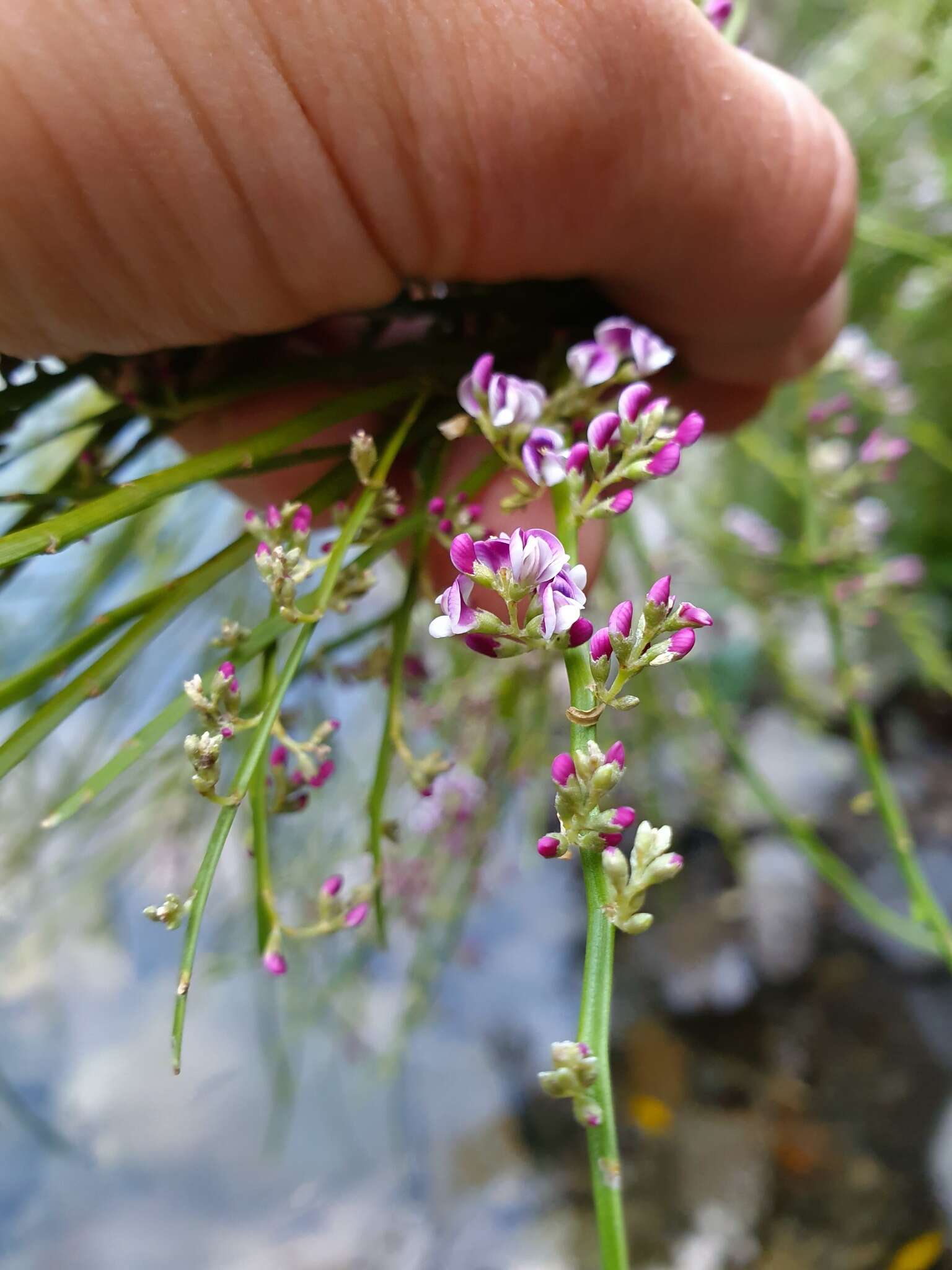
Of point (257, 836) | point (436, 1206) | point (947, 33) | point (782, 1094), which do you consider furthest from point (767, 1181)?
point (947, 33)

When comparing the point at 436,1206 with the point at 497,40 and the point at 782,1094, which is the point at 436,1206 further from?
the point at 497,40

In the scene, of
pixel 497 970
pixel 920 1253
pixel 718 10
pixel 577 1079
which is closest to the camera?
pixel 577 1079

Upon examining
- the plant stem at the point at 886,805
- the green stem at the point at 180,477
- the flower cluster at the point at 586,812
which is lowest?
the plant stem at the point at 886,805

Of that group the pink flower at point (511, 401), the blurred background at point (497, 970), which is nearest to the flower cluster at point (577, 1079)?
the pink flower at point (511, 401)

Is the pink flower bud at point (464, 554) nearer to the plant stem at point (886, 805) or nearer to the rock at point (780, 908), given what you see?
the plant stem at point (886, 805)

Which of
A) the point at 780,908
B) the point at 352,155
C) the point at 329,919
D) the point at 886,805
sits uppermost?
the point at 352,155

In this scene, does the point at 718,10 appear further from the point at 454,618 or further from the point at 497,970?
the point at 497,970

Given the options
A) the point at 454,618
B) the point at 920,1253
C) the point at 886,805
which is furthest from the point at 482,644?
the point at 920,1253
